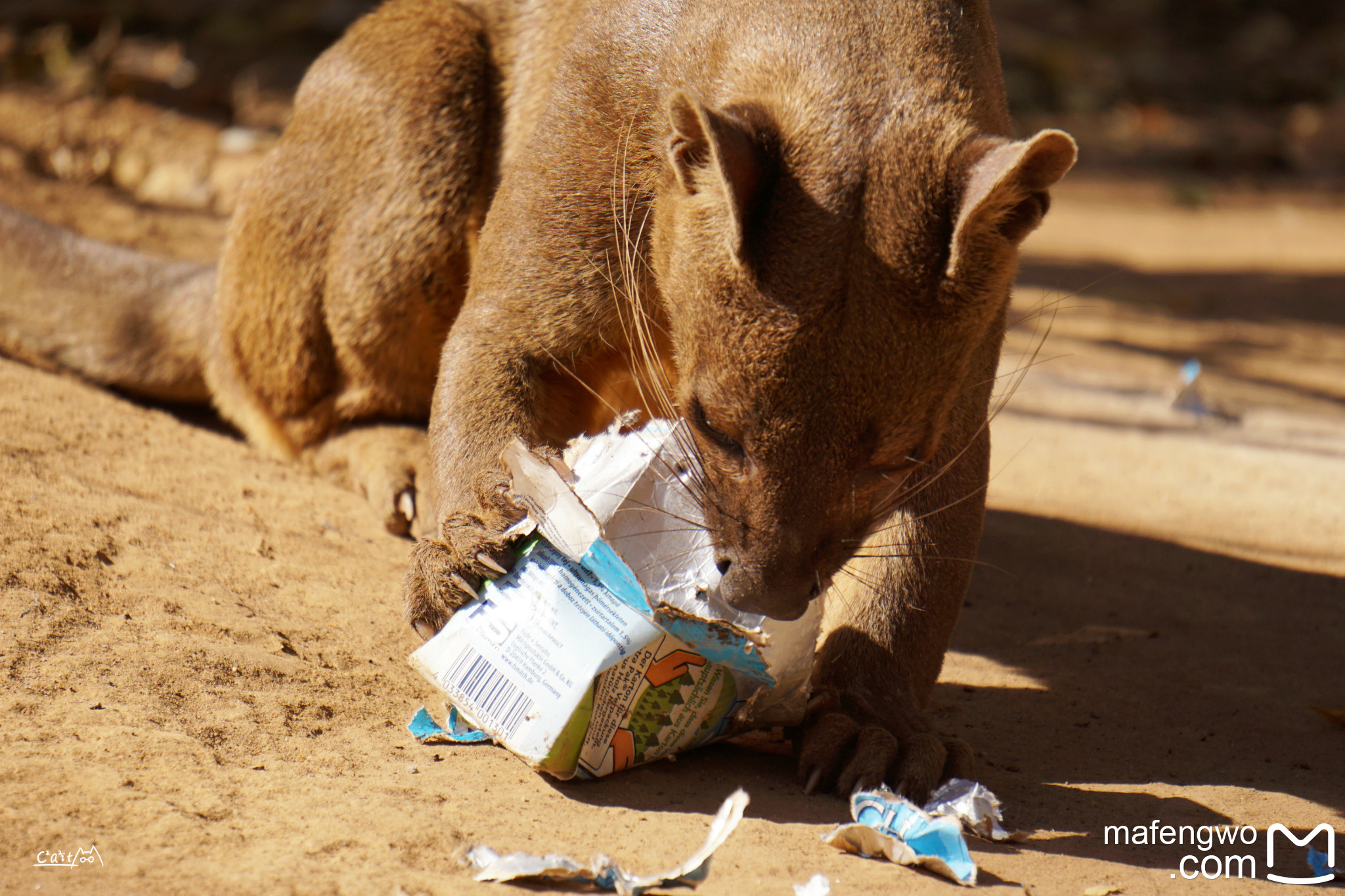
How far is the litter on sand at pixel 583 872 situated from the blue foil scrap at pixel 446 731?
0.53 meters

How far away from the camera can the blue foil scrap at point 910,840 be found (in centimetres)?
249

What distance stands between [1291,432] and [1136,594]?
9.52 ft

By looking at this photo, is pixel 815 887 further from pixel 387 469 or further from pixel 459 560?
pixel 387 469

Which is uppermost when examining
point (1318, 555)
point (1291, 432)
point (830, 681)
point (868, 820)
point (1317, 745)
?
point (1291, 432)

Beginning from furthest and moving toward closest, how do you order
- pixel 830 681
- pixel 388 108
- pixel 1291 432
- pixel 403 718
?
1. pixel 1291 432
2. pixel 388 108
3. pixel 830 681
4. pixel 403 718

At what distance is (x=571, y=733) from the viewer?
8.44ft

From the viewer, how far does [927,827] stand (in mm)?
2578

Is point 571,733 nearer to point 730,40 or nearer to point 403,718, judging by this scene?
point 403,718

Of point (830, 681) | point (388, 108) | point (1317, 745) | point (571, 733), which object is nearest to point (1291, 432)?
point (1317, 745)
